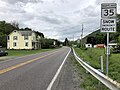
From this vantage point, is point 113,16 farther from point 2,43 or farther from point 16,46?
point 2,43

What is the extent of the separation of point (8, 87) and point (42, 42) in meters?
105

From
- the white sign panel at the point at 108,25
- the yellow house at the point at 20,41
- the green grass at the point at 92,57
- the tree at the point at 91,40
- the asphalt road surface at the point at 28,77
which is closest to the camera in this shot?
the asphalt road surface at the point at 28,77

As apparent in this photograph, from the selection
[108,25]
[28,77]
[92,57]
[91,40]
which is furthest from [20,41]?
[108,25]

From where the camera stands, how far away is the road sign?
33.9 feet

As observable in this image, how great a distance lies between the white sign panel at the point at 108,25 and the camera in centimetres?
1039

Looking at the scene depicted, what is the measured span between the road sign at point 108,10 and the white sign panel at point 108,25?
21cm

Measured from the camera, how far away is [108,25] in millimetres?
10453

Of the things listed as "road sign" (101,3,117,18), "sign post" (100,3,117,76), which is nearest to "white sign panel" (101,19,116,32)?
"sign post" (100,3,117,76)

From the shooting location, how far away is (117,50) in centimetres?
6856

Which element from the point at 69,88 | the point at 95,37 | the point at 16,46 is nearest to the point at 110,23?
the point at 69,88

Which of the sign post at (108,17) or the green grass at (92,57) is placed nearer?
the sign post at (108,17)

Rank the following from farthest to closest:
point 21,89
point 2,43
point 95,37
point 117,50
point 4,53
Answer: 1. point 95,37
2. point 2,43
3. point 117,50
4. point 4,53
5. point 21,89

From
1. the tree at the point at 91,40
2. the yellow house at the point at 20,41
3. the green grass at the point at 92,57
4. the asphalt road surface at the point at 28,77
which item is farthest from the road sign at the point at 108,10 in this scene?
the tree at the point at 91,40

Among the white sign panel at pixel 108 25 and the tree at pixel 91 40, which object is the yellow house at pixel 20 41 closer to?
the tree at pixel 91 40
